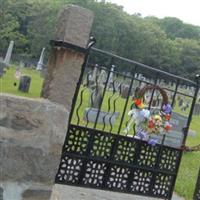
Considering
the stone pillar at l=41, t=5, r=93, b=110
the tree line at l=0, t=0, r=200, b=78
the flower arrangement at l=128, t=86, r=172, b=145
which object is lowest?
the flower arrangement at l=128, t=86, r=172, b=145

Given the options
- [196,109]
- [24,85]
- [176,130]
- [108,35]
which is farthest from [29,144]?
[108,35]

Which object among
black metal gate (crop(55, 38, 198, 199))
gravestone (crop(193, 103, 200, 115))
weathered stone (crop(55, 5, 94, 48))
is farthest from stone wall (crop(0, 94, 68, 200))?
gravestone (crop(193, 103, 200, 115))

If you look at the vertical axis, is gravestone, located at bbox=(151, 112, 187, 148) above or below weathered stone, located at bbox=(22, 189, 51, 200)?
above

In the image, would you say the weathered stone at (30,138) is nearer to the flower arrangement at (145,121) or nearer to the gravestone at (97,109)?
the gravestone at (97,109)

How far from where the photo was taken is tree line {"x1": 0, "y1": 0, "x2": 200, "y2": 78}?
5938cm

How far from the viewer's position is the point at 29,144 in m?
4.54

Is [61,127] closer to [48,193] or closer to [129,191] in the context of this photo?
[48,193]

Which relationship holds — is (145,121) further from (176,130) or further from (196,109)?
(196,109)

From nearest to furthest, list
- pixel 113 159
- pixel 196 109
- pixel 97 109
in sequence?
pixel 113 159 < pixel 97 109 < pixel 196 109

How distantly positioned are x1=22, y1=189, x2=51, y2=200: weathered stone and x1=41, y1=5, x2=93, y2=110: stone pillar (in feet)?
2.78

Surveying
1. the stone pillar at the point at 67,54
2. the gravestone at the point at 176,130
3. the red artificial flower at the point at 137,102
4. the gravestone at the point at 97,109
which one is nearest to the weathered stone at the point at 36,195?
the stone pillar at the point at 67,54

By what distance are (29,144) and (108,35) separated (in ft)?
196

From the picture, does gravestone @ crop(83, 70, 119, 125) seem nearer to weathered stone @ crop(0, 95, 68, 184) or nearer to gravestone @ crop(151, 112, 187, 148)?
weathered stone @ crop(0, 95, 68, 184)

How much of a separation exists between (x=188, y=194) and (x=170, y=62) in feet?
208
